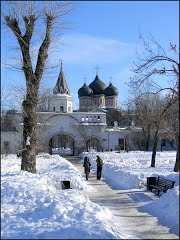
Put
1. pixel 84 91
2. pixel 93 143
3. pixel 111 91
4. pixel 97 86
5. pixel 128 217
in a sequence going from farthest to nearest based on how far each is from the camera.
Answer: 1. pixel 97 86
2. pixel 111 91
3. pixel 84 91
4. pixel 93 143
5. pixel 128 217

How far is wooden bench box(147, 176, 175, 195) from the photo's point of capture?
14102 mm

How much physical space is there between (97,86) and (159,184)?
7143cm

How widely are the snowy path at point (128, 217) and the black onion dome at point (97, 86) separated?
227 ft

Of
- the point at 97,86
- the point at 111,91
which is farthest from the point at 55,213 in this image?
the point at 97,86

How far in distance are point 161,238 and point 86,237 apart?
2.06 m

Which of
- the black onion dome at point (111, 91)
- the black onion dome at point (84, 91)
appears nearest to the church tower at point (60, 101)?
the black onion dome at point (84, 91)

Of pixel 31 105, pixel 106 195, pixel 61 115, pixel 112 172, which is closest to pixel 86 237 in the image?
pixel 106 195

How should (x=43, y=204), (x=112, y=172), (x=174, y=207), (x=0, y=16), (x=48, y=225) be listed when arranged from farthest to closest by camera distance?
(x=112, y=172)
(x=0, y=16)
(x=174, y=207)
(x=43, y=204)
(x=48, y=225)

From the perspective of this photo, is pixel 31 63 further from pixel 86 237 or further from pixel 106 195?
pixel 86 237

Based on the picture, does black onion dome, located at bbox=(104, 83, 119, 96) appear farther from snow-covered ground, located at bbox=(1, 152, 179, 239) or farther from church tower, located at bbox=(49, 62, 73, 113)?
snow-covered ground, located at bbox=(1, 152, 179, 239)

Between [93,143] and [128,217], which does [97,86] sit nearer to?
[93,143]

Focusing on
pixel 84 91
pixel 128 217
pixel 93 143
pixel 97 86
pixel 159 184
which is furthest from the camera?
pixel 97 86

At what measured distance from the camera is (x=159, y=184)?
15.2 metres

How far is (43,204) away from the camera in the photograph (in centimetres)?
965
